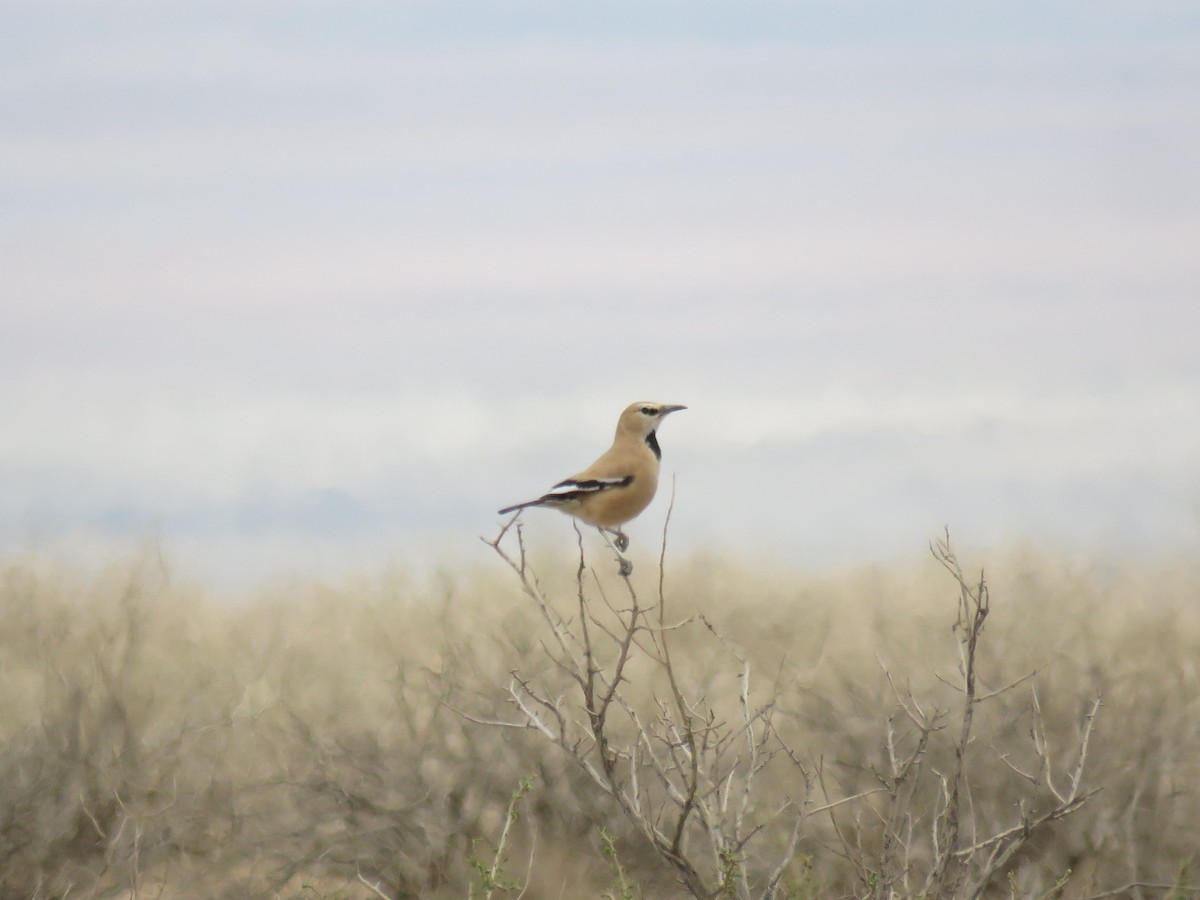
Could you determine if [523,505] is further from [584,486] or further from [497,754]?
[497,754]

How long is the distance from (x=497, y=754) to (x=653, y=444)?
13.3 feet

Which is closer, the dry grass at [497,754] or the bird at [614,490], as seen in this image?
the bird at [614,490]

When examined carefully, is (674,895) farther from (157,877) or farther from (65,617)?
(65,617)

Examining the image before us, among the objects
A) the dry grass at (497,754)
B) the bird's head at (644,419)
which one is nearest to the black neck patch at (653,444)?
the bird's head at (644,419)

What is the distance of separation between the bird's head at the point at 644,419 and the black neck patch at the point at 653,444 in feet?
0.05

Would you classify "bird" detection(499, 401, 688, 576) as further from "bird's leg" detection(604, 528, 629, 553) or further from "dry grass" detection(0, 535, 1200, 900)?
"dry grass" detection(0, 535, 1200, 900)

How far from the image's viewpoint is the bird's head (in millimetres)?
5629

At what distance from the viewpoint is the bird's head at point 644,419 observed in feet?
18.5

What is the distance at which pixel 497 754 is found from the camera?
905 cm

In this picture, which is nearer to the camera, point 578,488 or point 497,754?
point 578,488

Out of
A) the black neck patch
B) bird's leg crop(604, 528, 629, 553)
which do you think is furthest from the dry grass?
bird's leg crop(604, 528, 629, 553)

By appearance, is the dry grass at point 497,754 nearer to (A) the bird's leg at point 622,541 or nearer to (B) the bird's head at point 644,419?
(B) the bird's head at point 644,419

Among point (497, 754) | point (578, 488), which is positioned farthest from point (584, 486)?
point (497, 754)

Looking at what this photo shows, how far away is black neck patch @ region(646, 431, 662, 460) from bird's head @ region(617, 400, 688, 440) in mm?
14
